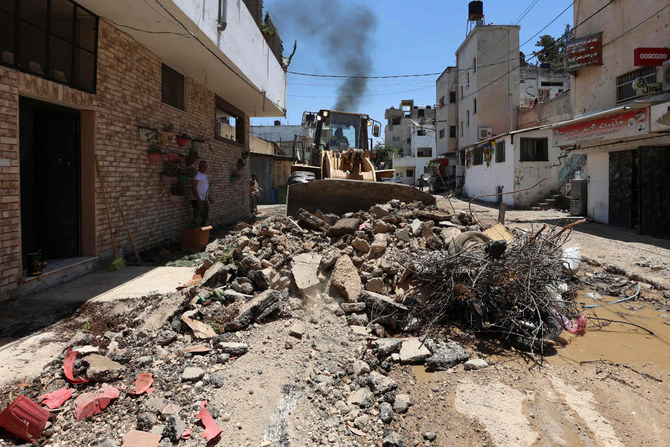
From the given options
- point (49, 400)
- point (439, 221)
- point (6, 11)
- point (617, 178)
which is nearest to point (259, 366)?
point (49, 400)

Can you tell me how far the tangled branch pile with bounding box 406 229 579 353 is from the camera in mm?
3768

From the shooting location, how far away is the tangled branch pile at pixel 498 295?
3.77 m

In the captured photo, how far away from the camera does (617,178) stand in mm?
12477

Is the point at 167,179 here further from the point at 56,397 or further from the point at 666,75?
the point at 666,75

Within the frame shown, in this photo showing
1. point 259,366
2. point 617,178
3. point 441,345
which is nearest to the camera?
point 259,366

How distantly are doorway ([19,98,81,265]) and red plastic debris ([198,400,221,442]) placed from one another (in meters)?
4.21

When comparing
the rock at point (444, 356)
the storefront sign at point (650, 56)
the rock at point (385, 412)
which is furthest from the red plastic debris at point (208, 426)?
the storefront sign at point (650, 56)

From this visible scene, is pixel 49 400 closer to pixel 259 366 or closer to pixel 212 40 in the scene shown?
pixel 259 366

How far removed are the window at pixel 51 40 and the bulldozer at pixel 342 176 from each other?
11.5 feet

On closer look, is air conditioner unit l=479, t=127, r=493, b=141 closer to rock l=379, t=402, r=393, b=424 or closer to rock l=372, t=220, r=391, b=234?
rock l=372, t=220, r=391, b=234

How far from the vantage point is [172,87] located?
8.11 metres

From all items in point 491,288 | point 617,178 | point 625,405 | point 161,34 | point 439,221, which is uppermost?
point 161,34

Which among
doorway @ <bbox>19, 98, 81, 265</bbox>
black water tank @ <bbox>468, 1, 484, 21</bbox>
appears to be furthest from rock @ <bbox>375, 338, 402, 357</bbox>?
black water tank @ <bbox>468, 1, 484, 21</bbox>

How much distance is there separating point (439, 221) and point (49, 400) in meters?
5.08
